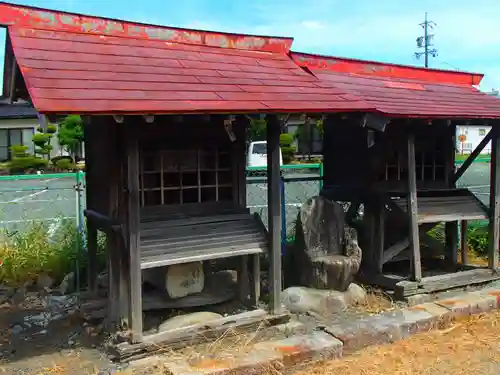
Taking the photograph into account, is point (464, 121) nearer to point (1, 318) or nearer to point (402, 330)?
point (402, 330)

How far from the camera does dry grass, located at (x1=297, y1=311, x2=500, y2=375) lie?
4.44m

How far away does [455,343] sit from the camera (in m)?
5.03

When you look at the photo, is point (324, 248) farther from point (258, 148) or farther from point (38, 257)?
point (258, 148)

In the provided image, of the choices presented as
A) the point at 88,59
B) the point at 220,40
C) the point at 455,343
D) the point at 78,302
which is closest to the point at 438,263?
the point at 455,343

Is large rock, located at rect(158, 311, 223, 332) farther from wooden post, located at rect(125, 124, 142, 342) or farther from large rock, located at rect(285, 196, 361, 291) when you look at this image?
large rock, located at rect(285, 196, 361, 291)

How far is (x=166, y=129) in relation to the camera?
507 cm

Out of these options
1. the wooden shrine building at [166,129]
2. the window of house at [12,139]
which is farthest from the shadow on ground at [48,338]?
the window of house at [12,139]

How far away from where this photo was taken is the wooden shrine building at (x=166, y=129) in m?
4.42

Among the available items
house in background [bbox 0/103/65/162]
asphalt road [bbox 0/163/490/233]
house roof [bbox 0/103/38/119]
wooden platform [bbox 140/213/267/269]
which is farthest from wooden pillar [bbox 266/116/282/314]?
house in background [bbox 0/103/65/162]

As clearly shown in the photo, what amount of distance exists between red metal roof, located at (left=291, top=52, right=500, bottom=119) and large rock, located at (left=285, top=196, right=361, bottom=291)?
4.98ft

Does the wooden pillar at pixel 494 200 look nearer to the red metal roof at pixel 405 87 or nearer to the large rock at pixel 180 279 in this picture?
the red metal roof at pixel 405 87

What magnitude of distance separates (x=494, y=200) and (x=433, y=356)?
3.21 meters

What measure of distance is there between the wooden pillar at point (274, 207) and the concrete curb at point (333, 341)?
0.63 m

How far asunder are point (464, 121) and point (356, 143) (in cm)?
147
